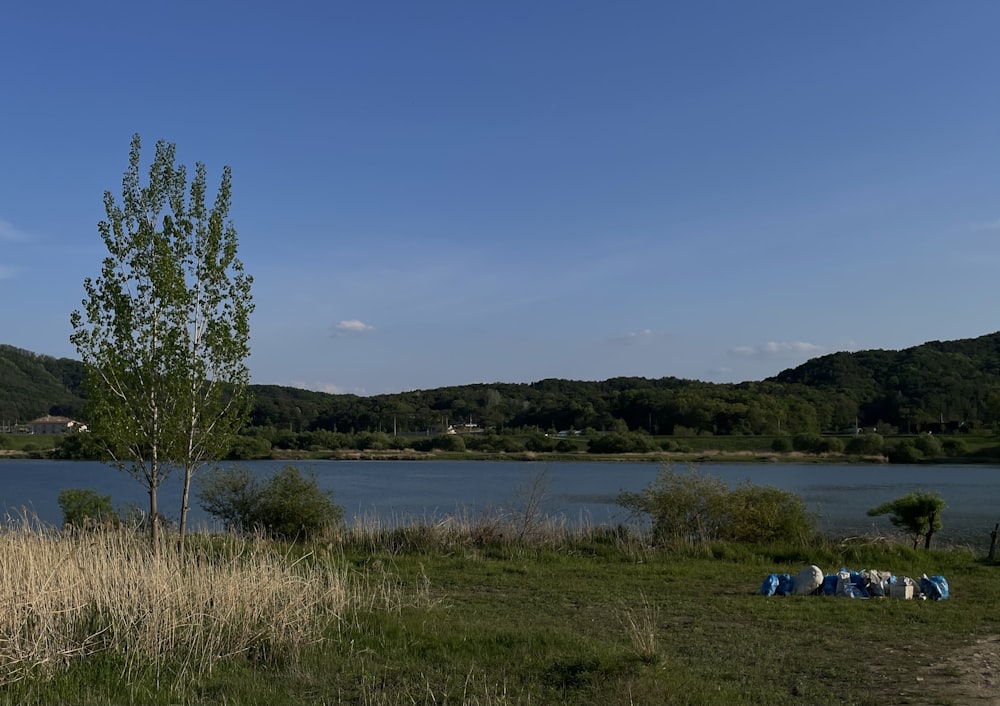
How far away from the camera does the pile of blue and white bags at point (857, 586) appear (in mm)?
12305

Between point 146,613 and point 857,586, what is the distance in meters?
9.72

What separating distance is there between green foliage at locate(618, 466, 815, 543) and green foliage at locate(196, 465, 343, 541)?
7.52 meters

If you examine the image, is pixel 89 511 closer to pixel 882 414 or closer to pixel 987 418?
pixel 987 418

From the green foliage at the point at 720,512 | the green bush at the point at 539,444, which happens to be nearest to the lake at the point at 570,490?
the green foliage at the point at 720,512

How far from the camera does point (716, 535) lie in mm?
19578

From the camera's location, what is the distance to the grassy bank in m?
6.69

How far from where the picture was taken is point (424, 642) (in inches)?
320

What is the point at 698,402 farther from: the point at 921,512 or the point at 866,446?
the point at 921,512

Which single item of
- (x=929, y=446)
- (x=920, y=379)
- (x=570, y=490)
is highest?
(x=920, y=379)

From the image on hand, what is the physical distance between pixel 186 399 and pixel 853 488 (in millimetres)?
43902

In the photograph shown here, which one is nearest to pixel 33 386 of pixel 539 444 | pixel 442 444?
pixel 442 444

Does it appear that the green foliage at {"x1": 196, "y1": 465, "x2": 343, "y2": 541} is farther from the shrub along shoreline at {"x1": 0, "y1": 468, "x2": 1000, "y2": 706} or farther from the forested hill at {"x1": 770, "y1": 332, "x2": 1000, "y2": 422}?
the forested hill at {"x1": 770, "y1": 332, "x2": 1000, "y2": 422}

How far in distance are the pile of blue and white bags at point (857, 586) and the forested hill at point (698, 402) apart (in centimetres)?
7839

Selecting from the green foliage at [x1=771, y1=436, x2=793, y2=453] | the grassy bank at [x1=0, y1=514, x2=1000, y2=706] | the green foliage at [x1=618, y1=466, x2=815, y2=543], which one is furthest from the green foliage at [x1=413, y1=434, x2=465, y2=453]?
the grassy bank at [x1=0, y1=514, x2=1000, y2=706]
